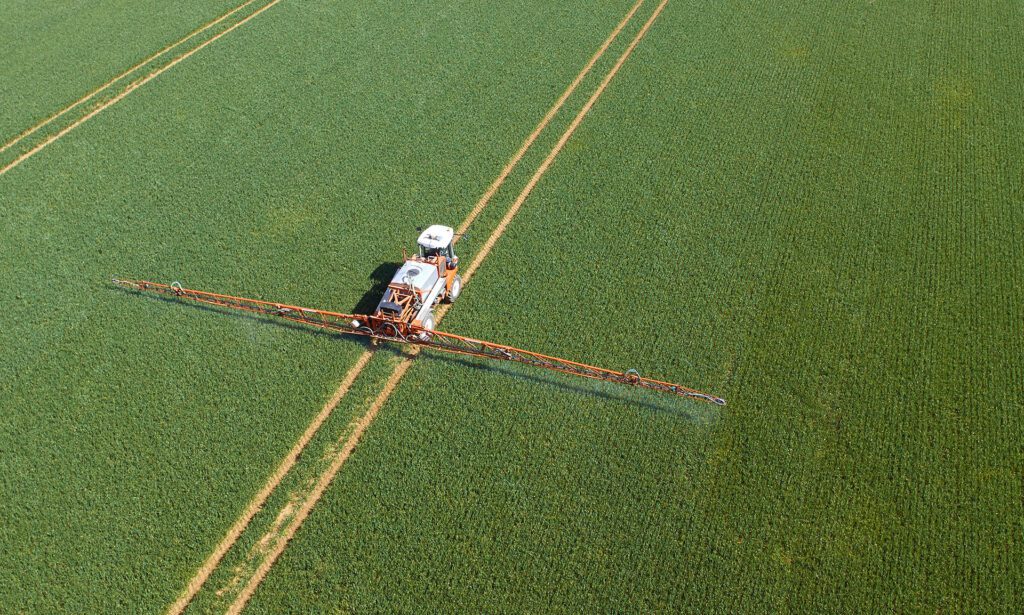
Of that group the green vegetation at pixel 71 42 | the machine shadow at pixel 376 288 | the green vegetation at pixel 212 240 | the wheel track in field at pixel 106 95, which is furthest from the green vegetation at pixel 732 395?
the green vegetation at pixel 71 42

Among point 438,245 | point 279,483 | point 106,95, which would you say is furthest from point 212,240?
point 106,95

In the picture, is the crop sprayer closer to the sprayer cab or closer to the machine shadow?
the sprayer cab

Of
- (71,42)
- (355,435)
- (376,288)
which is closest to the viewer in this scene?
(355,435)

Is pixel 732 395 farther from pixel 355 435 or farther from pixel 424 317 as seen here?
pixel 355 435

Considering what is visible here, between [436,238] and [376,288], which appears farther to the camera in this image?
[376,288]

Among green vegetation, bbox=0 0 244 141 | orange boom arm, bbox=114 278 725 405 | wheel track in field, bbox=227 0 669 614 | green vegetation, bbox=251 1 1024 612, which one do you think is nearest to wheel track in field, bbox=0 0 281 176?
green vegetation, bbox=0 0 244 141

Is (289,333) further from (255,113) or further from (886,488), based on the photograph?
(886,488)
